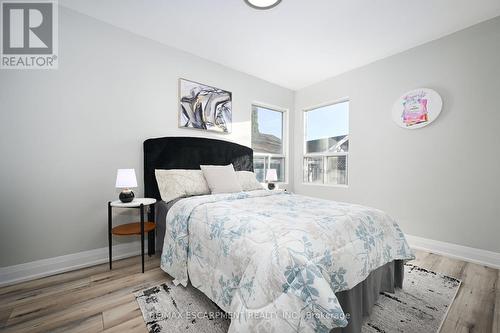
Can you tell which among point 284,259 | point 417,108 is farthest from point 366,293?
point 417,108

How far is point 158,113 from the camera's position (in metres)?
2.67

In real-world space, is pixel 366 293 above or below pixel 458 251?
above

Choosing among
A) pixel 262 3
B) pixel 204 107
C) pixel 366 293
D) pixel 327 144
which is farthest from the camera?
pixel 327 144

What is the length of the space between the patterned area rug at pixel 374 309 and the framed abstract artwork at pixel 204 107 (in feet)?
6.56

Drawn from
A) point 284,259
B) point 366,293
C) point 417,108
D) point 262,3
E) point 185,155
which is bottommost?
point 366,293

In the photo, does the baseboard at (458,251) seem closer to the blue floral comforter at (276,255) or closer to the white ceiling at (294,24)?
the blue floral comforter at (276,255)

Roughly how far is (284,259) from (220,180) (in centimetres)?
165

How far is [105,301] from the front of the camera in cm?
158

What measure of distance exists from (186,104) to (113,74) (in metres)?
0.85

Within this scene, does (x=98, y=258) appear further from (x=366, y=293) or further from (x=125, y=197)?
(x=366, y=293)

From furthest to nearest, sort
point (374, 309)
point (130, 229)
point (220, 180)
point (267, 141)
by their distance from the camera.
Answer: point (267, 141) < point (220, 180) < point (130, 229) < point (374, 309)

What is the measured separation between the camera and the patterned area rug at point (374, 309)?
1.33 metres

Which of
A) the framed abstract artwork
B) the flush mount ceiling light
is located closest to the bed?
the framed abstract artwork

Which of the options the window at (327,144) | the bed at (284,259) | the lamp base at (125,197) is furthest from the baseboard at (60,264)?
the window at (327,144)
